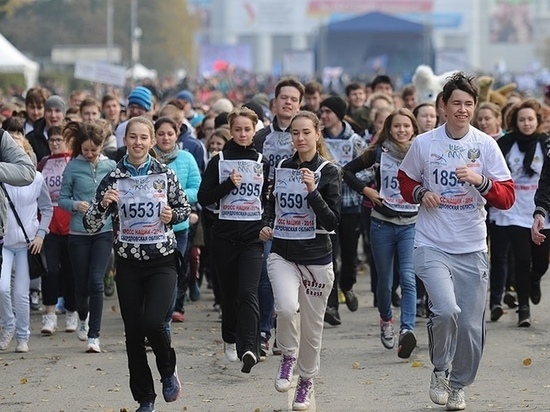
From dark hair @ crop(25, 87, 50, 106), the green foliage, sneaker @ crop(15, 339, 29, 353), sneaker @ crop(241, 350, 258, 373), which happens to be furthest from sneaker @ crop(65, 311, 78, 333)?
the green foliage

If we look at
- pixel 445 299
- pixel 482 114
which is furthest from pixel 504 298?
Answer: pixel 445 299

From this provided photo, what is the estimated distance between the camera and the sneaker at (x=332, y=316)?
13159 mm

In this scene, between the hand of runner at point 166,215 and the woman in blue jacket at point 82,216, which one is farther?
the woman in blue jacket at point 82,216

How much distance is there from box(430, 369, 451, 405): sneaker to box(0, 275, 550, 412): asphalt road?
160mm

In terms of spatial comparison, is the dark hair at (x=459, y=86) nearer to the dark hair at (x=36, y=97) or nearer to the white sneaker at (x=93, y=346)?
the white sneaker at (x=93, y=346)

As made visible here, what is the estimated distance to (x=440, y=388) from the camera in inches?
367

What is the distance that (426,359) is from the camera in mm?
11461

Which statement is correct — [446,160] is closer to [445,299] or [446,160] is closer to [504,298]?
[445,299]

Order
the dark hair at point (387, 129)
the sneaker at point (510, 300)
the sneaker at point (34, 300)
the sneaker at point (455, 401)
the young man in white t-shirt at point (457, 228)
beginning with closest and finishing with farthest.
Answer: the young man in white t-shirt at point (457, 228)
the sneaker at point (455, 401)
the dark hair at point (387, 129)
the sneaker at point (510, 300)
the sneaker at point (34, 300)

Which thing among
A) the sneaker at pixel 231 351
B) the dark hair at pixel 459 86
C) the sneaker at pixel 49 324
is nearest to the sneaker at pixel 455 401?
the dark hair at pixel 459 86

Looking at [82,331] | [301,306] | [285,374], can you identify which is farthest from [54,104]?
[285,374]

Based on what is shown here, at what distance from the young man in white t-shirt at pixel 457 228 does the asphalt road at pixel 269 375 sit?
50 cm

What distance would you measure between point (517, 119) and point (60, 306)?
4.82 metres

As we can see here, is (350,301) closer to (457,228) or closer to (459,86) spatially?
(457,228)
